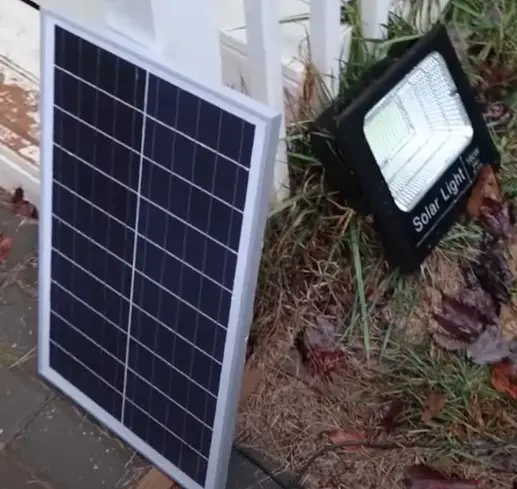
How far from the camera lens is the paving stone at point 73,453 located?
1.85m

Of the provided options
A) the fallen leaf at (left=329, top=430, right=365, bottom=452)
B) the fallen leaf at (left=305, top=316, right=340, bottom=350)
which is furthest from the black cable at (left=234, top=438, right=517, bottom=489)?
the fallen leaf at (left=305, top=316, right=340, bottom=350)

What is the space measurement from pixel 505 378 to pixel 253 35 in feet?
2.89

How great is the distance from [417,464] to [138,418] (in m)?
0.57

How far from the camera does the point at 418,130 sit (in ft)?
6.55

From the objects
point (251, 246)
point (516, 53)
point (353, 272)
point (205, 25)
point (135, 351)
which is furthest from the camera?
point (516, 53)

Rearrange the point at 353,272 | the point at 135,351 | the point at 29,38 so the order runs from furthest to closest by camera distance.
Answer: the point at 29,38 → the point at 353,272 → the point at 135,351

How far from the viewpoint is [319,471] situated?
1.87 m

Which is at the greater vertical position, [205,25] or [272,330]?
[205,25]

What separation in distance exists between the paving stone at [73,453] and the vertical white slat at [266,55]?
2.19 feet

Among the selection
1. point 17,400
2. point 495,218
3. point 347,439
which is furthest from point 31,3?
point 347,439

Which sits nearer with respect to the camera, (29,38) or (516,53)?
(516,53)

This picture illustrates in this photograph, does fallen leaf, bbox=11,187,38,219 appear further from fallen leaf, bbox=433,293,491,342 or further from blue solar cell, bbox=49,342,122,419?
fallen leaf, bbox=433,293,491,342

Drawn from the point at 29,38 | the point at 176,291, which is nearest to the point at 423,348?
the point at 176,291

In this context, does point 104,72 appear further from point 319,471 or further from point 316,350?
point 319,471
